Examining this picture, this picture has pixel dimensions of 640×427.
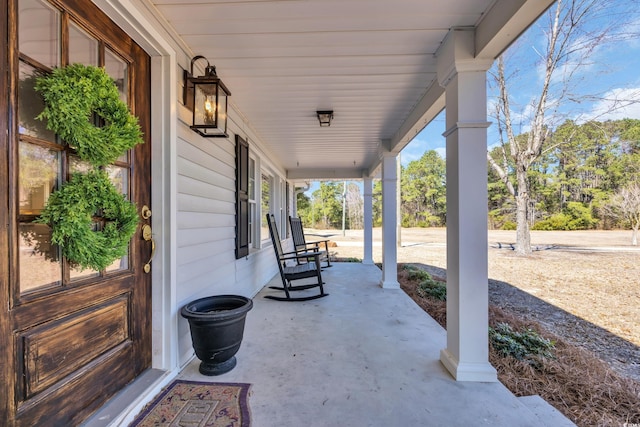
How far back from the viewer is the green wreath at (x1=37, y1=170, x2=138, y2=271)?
1.10 m

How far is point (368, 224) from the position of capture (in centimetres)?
648

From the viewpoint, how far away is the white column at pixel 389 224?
169 inches

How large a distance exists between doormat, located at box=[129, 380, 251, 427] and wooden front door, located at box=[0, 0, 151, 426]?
23 cm

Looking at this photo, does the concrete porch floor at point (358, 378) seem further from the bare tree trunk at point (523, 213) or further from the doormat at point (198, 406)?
the bare tree trunk at point (523, 213)

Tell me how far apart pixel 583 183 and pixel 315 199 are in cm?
1969

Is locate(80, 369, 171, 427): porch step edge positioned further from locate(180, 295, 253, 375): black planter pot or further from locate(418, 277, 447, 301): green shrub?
locate(418, 277, 447, 301): green shrub

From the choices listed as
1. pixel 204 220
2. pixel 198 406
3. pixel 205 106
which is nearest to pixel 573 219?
pixel 204 220

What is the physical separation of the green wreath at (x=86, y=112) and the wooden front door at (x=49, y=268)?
0.26 feet

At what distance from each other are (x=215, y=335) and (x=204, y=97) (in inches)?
63.3

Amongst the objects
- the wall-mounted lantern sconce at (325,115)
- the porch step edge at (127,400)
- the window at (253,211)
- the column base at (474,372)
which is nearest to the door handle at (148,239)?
the porch step edge at (127,400)

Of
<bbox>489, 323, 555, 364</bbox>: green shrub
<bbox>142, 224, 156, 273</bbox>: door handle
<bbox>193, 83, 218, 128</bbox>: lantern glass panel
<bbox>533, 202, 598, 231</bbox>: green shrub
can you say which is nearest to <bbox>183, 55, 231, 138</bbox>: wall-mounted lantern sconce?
<bbox>193, 83, 218, 128</bbox>: lantern glass panel

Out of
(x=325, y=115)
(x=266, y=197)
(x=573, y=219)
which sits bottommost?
(x=573, y=219)

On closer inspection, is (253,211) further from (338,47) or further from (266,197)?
(338,47)

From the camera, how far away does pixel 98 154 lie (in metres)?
1.24
